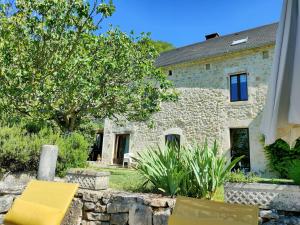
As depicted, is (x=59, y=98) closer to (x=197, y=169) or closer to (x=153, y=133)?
(x=197, y=169)

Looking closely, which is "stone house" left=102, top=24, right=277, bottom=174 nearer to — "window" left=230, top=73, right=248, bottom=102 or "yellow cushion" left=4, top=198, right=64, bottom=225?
"window" left=230, top=73, right=248, bottom=102

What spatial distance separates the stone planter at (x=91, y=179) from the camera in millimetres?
4375

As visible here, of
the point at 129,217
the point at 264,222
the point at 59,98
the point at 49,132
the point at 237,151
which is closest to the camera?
the point at 264,222

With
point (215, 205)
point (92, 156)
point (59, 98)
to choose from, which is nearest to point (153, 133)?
point (92, 156)

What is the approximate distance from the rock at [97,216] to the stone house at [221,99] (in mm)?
7435

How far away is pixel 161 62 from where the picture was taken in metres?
17.4

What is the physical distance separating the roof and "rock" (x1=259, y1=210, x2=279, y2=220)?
10.4m

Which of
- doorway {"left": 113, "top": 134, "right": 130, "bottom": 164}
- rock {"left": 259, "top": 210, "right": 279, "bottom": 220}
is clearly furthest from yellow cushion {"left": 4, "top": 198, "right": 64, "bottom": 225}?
doorway {"left": 113, "top": 134, "right": 130, "bottom": 164}

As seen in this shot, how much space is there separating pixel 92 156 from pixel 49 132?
12.9m

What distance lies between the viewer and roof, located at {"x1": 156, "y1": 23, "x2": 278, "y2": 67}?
13.3 metres

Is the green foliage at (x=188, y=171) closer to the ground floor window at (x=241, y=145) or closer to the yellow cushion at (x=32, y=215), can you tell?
the yellow cushion at (x=32, y=215)

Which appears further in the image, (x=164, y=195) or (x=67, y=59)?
(x=67, y=59)

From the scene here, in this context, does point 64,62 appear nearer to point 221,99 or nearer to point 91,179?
point 91,179

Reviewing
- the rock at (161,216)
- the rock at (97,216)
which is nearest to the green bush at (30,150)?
the rock at (97,216)
